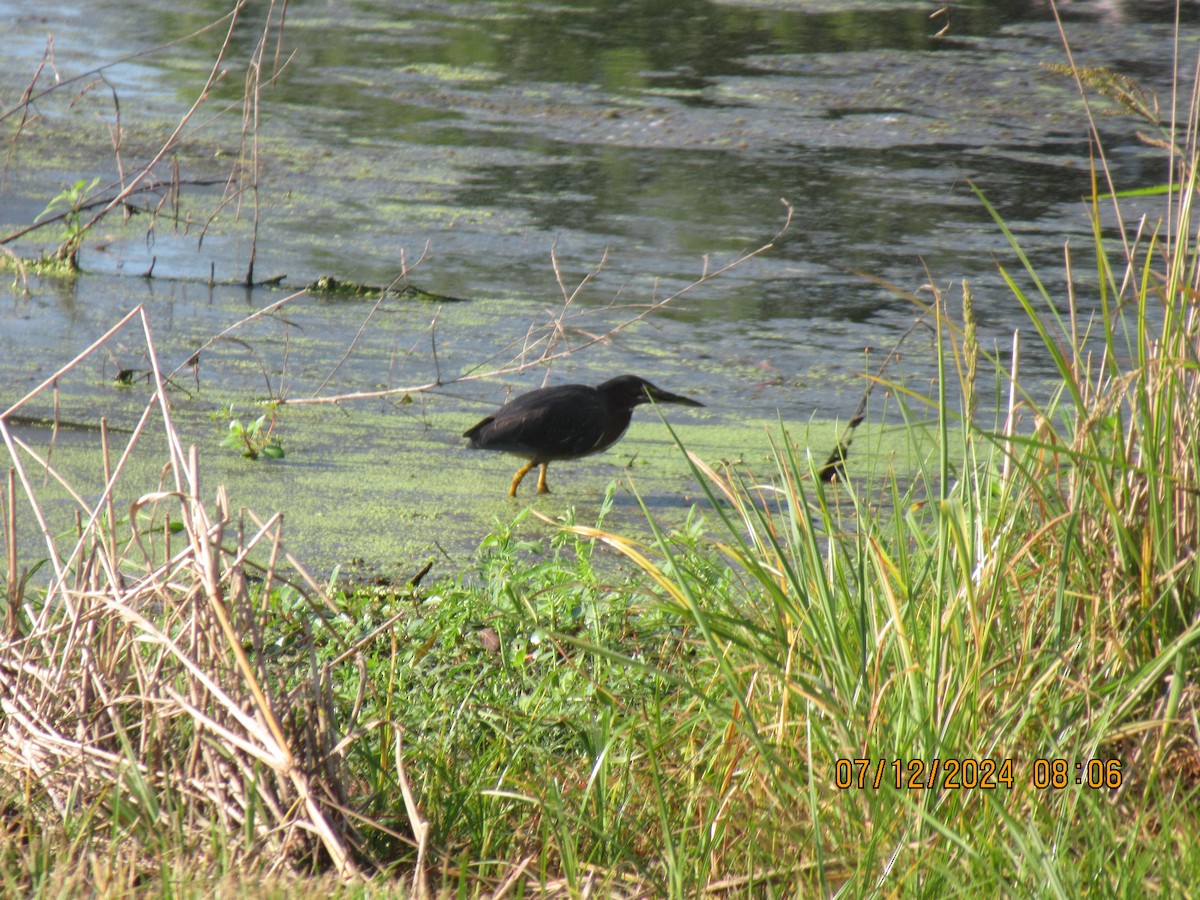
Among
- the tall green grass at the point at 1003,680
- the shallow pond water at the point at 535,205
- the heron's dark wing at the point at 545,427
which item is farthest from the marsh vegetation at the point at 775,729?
the heron's dark wing at the point at 545,427

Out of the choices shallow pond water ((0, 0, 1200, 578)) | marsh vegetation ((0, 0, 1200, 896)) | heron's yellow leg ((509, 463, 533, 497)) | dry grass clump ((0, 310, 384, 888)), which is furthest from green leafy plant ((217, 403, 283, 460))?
dry grass clump ((0, 310, 384, 888))

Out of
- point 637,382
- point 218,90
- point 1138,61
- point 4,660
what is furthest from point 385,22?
point 4,660

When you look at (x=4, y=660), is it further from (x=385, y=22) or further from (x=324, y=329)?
(x=385, y=22)

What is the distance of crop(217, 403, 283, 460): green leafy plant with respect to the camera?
15.1 ft

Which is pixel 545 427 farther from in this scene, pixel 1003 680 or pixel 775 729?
pixel 1003 680

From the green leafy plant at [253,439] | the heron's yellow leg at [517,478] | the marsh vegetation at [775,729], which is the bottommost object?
the heron's yellow leg at [517,478]

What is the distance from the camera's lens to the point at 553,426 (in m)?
4.77

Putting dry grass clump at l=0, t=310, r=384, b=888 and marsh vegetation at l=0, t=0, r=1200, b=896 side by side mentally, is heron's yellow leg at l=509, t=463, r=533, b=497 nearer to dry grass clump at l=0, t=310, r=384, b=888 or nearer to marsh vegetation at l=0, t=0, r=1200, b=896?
marsh vegetation at l=0, t=0, r=1200, b=896

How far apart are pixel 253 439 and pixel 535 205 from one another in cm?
357

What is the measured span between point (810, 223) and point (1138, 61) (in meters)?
4.81

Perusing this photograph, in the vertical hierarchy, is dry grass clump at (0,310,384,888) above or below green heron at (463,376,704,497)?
above

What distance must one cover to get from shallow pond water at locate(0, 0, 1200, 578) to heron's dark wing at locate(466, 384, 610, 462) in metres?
0.18

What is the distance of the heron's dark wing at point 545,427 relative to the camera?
15.6 feet

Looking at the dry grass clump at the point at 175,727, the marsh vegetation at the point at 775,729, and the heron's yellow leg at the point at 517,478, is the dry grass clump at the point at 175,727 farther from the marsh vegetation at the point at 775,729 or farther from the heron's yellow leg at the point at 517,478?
the heron's yellow leg at the point at 517,478
